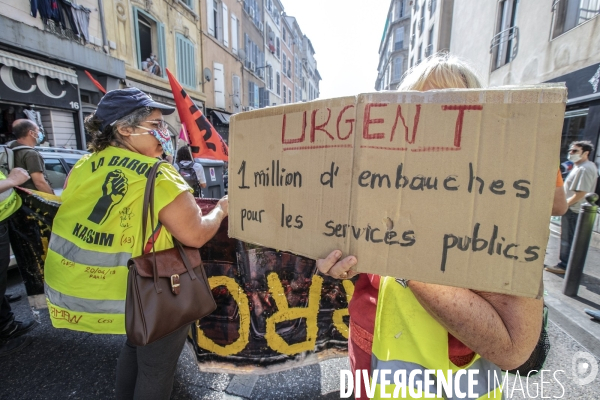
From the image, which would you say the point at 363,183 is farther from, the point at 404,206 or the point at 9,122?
the point at 9,122

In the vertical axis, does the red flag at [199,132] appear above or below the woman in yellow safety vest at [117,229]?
above

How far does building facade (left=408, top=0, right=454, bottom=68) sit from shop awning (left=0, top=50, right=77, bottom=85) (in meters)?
10.9

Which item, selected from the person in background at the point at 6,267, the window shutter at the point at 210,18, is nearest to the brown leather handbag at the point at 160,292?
the person in background at the point at 6,267

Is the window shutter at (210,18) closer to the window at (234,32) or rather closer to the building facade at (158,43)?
the building facade at (158,43)

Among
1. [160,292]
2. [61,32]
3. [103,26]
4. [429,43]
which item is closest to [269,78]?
[429,43]

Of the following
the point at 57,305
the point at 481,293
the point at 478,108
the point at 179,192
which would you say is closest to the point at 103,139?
the point at 179,192

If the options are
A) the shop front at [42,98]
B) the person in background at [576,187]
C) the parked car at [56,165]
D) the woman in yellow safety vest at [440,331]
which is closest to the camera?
the woman in yellow safety vest at [440,331]

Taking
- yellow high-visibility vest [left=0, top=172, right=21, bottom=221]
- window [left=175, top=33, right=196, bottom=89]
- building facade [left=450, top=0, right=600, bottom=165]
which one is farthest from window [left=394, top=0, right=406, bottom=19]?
yellow high-visibility vest [left=0, top=172, right=21, bottom=221]

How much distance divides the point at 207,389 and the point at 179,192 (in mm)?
1639

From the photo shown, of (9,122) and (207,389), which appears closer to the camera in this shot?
(207,389)

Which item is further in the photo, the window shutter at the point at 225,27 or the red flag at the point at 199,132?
the window shutter at the point at 225,27

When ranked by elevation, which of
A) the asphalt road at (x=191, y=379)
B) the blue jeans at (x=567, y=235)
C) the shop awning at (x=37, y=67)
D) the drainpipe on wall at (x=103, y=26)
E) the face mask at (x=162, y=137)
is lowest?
the asphalt road at (x=191, y=379)

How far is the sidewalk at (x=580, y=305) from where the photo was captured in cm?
290

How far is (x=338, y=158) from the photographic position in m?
0.96
